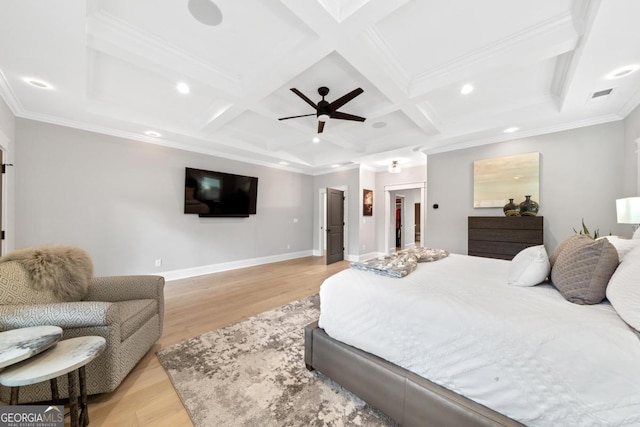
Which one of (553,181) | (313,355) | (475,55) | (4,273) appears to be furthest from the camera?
(553,181)

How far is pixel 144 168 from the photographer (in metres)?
4.04

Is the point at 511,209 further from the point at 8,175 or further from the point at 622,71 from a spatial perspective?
the point at 8,175

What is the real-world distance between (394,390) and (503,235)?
Answer: 3.47 meters

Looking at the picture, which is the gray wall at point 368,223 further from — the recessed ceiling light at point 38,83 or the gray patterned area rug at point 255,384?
the recessed ceiling light at point 38,83

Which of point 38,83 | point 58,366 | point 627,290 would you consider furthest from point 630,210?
point 38,83

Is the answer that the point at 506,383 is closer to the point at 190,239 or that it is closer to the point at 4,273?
the point at 4,273

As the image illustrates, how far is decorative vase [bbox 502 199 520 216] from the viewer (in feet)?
11.8

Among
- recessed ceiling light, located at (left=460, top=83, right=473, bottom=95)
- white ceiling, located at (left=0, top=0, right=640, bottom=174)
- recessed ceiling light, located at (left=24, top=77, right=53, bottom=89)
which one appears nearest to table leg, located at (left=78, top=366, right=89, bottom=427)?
white ceiling, located at (left=0, top=0, right=640, bottom=174)

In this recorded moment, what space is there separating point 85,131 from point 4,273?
313 centimetres

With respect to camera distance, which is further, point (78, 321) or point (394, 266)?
point (394, 266)

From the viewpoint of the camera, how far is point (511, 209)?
144 inches

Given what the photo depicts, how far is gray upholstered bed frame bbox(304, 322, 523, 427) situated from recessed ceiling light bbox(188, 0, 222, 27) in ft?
8.52

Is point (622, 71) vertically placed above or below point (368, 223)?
above

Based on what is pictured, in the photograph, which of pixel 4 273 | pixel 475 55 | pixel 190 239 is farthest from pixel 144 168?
pixel 475 55
